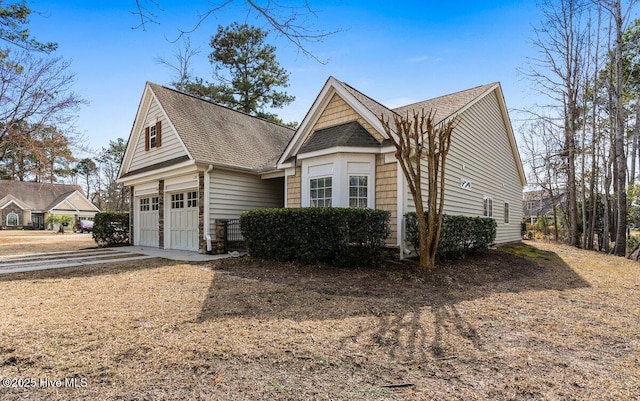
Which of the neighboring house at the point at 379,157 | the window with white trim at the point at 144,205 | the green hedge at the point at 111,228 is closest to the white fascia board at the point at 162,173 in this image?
the window with white trim at the point at 144,205

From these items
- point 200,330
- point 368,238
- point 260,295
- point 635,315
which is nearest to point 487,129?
point 368,238

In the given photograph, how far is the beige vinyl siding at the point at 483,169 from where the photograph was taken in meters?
11.2

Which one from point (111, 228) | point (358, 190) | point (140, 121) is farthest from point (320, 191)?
point (111, 228)

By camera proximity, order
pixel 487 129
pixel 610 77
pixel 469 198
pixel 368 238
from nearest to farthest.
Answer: pixel 368 238
pixel 469 198
pixel 487 129
pixel 610 77

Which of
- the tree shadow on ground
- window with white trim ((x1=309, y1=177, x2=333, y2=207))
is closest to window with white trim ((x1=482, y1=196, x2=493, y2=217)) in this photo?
the tree shadow on ground

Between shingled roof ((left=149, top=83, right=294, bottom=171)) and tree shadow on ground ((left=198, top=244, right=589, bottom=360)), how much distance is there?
443 centimetres

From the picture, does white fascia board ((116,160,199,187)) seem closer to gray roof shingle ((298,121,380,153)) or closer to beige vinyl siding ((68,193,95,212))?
gray roof shingle ((298,121,380,153))

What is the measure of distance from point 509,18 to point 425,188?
6551 mm

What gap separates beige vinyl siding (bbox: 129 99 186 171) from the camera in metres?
12.5

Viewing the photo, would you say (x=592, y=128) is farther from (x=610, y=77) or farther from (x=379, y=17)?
(x=379, y=17)

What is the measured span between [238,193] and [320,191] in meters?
3.77

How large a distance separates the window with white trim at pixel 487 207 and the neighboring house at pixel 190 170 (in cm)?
814

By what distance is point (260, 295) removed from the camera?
5602mm

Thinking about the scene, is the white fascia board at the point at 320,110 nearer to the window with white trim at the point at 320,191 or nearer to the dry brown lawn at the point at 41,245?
the window with white trim at the point at 320,191
